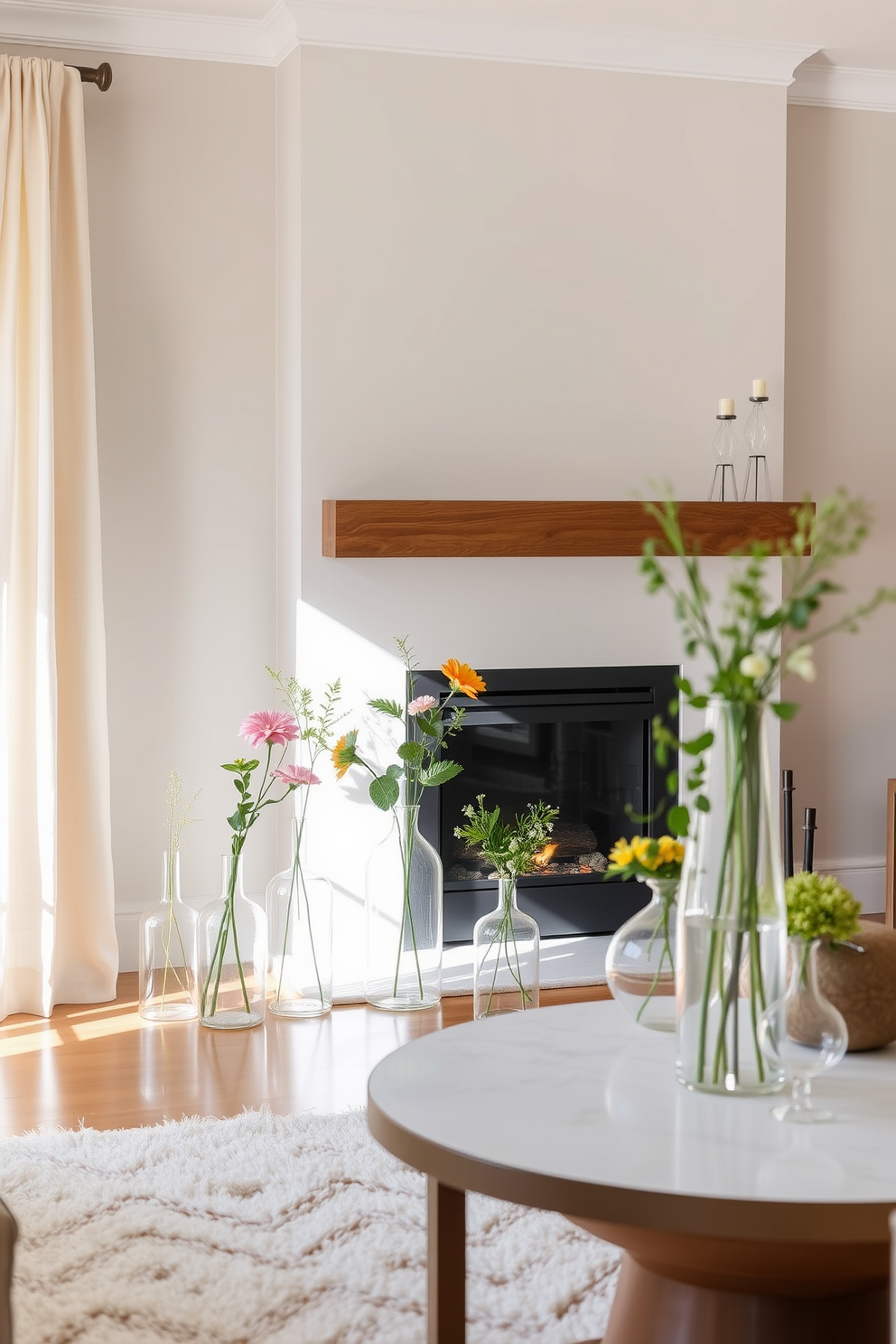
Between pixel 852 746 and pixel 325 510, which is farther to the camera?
pixel 852 746

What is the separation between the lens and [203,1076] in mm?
3156

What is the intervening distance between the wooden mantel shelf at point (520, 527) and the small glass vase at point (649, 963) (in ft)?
6.67

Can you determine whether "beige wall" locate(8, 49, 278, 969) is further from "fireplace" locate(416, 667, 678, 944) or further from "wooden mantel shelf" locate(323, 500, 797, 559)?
"fireplace" locate(416, 667, 678, 944)

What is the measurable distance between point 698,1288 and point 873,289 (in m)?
3.74

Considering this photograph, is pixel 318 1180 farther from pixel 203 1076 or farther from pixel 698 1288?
pixel 698 1288

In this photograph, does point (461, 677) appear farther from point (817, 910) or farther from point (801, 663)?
point (801, 663)

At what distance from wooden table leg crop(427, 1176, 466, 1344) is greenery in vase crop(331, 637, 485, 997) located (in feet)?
6.37

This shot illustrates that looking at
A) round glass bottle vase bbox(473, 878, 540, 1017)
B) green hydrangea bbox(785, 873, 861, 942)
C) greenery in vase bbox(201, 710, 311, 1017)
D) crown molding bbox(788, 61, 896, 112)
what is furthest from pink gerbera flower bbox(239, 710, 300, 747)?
crown molding bbox(788, 61, 896, 112)

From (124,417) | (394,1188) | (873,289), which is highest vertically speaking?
(873,289)

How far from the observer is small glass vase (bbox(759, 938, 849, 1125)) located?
1.62m

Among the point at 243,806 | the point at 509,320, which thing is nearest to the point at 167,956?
the point at 243,806

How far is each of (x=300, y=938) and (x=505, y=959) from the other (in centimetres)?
72

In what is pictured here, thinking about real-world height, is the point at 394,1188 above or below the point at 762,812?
below

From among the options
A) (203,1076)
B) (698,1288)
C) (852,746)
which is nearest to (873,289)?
(852,746)
